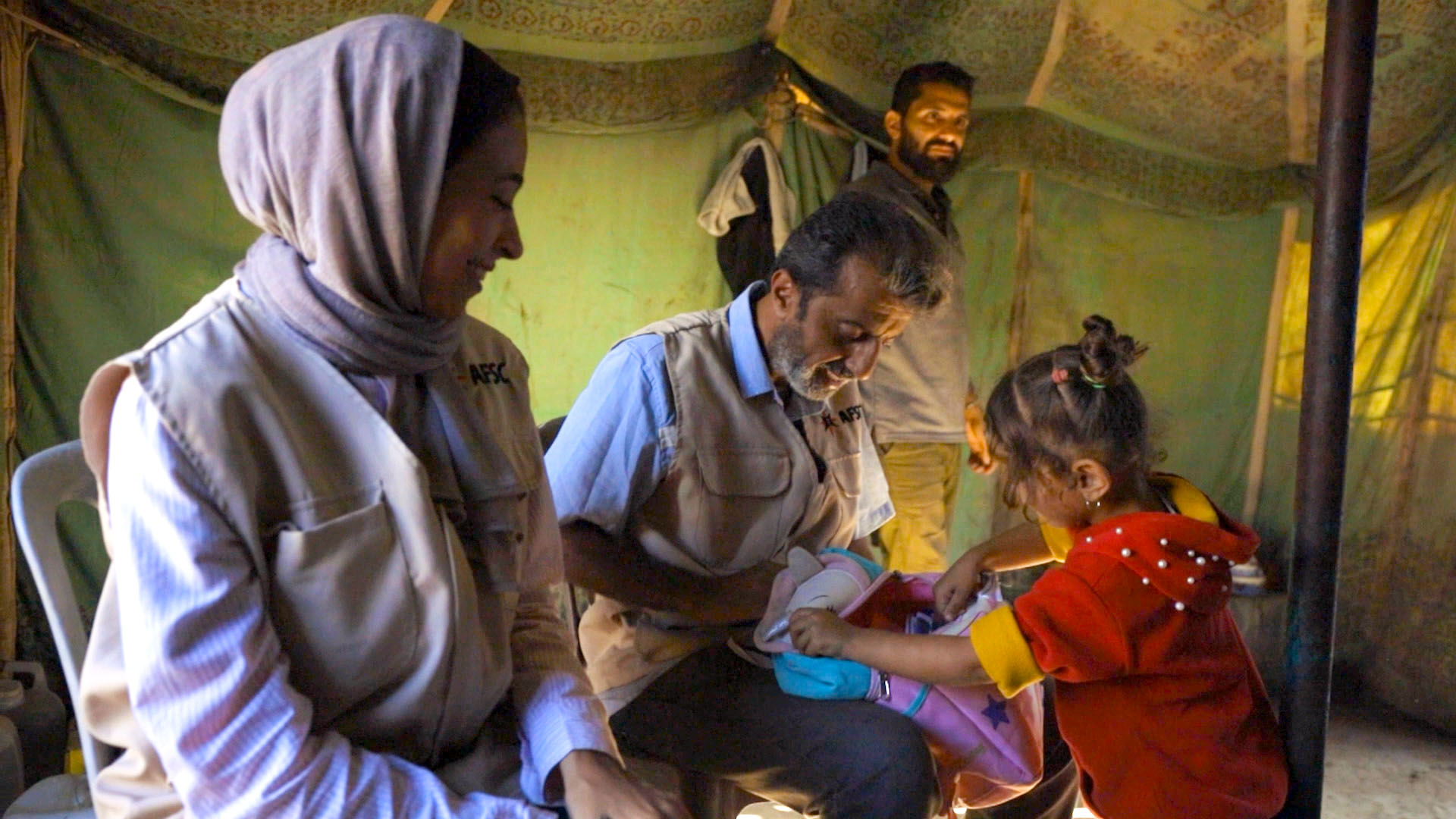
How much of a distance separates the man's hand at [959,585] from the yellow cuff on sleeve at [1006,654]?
0.33m

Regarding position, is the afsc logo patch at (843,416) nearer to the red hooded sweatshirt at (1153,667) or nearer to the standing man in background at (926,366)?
the red hooded sweatshirt at (1153,667)

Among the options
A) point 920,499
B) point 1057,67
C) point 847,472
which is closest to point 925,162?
point 1057,67

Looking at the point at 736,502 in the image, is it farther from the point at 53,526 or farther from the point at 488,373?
the point at 53,526

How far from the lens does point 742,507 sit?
219cm

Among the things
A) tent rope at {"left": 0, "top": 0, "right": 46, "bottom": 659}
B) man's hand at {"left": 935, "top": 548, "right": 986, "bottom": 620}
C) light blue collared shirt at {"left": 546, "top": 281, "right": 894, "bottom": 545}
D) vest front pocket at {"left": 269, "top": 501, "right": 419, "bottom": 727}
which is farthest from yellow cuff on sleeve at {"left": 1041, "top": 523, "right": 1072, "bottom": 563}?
tent rope at {"left": 0, "top": 0, "right": 46, "bottom": 659}

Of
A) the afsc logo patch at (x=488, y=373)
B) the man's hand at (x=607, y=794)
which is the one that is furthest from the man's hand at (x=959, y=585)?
the afsc logo patch at (x=488, y=373)

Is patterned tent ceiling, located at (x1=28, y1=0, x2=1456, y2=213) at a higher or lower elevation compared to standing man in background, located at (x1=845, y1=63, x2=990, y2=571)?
higher

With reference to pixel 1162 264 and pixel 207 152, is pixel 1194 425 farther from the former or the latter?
pixel 207 152

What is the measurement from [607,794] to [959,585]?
1.03m

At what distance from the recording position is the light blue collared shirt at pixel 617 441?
2043 millimetres

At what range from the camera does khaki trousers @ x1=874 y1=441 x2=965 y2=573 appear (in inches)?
184

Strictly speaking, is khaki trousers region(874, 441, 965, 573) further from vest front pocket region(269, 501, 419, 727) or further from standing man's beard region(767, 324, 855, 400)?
vest front pocket region(269, 501, 419, 727)

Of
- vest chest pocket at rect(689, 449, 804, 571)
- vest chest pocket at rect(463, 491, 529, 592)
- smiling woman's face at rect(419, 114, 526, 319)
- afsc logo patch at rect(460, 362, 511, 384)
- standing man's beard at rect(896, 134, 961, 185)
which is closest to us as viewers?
smiling woman's face at rect(419, 114, 526, 319)

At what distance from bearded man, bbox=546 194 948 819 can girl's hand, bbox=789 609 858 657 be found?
120 mm
